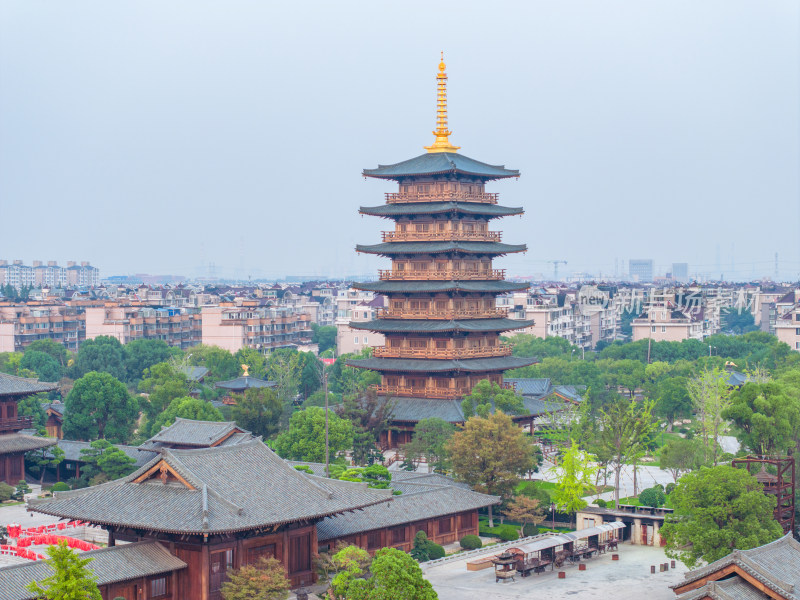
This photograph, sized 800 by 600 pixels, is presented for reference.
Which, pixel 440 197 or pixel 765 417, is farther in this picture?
pixel 440 197

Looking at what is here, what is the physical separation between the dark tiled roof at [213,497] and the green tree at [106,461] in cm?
1621

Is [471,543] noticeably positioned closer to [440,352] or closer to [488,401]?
[488,401]

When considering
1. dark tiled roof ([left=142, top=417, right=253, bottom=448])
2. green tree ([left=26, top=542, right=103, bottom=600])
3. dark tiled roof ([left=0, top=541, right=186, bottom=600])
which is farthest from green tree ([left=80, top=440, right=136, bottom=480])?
green tree ([left=26, top=542, right=103, bottom=600])

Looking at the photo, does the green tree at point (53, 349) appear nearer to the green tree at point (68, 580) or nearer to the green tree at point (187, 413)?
the green tree at point (187, 413)

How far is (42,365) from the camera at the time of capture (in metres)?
95.9

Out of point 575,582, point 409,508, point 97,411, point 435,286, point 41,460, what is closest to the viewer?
point 575,582

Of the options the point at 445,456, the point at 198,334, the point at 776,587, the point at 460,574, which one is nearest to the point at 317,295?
the point at 198,334

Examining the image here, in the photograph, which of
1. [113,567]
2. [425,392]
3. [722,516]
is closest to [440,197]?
[425,392]

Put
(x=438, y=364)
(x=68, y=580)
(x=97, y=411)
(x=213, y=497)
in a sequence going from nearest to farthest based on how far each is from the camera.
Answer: (x=68, y=580)
(x=213, y=497)
(x=97, y=411)
(x=438, y=364)

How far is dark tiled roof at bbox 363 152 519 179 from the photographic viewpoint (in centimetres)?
6625

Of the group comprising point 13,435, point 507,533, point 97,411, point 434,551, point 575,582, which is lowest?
point 575,582

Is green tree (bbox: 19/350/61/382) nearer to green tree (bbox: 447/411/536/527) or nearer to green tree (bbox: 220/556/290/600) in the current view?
green tree (bbox: 447/411/536/527)

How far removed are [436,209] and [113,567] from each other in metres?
37.1

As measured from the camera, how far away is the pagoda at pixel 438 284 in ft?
214
